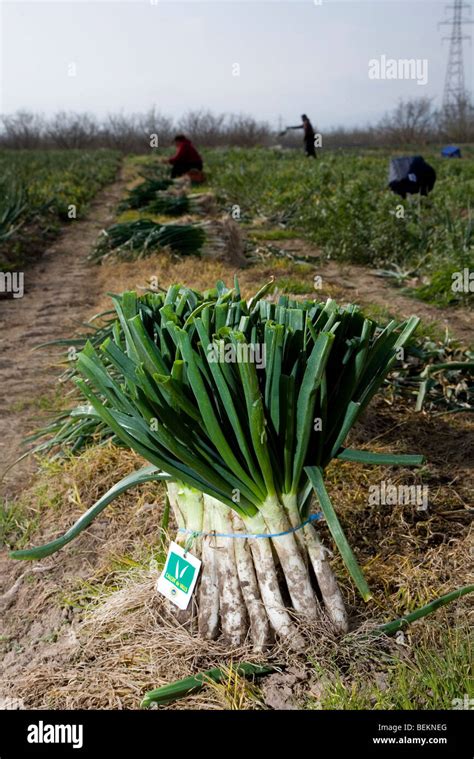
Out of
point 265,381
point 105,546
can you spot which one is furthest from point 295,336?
point 105,546

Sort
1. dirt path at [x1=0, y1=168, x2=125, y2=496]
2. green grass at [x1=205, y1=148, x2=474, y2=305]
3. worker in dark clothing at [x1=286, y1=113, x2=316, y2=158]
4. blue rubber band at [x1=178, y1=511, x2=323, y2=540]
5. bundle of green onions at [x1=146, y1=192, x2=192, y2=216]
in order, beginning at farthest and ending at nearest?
worker in dark clothing at [x1=286, y1=113, x2=316, y2=158], bundle of green onions at [x1=146, y1=192, x2=192, y2=216], green grass at [x1=205, y1=148, x2=474, y2=305], dirt path at [x1=0, y1=168, x2=125, y2=496], blue rubber band at [x1=178, y1=511, x2=323, y2=540]

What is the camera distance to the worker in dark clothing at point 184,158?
46.4ft

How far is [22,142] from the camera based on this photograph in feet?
178

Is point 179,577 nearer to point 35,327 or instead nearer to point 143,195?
point 35,327

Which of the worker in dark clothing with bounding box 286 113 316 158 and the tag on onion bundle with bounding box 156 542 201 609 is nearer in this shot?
the tag on onion bundle with bounding box 156 542 201 609

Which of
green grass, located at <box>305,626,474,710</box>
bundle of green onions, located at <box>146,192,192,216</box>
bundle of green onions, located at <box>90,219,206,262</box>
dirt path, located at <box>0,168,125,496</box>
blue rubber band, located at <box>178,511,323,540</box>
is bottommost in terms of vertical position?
green grass, located at <box>305,626,474,710</box>

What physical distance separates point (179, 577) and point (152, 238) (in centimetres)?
581

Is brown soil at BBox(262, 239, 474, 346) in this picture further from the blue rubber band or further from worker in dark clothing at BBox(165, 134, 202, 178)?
worker in dark clothing at BBox(165, 134, 202, 178)

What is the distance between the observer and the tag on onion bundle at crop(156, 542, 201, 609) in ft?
5.80

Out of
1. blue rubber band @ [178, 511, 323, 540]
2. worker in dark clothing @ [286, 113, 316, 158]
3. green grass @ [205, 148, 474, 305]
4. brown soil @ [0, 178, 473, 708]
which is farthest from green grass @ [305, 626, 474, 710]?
worker in dark clothing @ [286, 113, 316, 158]

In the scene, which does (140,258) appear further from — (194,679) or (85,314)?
(194,679)

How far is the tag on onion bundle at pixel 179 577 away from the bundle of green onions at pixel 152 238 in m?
5.58

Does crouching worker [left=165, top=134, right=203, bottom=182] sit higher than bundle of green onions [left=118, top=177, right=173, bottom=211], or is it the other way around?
crouching worker [left=165, top=134, right=203, bottom=182]

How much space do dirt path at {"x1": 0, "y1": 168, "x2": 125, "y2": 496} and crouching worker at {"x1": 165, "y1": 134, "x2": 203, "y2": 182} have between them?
3.98m
